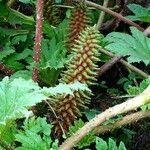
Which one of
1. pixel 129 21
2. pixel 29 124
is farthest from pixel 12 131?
pixel 129 21

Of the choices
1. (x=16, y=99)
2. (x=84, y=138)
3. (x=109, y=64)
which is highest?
(x=16, y=99)

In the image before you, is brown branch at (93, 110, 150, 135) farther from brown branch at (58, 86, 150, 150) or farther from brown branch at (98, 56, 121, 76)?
brown branch at (98, 56, 121, 76)

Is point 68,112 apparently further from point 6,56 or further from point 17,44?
point 17,44

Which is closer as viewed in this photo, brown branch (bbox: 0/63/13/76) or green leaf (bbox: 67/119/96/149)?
green leaf (bbox: 67/119/96/149)

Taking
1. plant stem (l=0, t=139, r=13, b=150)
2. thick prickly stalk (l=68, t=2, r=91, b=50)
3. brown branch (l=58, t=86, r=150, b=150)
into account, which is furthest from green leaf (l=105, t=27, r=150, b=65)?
plant stem (l=0, t=139, r=13, b=150)

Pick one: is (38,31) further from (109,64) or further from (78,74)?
(109,64)

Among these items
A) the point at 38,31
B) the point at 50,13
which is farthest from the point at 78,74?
the point at 50,13
